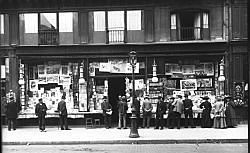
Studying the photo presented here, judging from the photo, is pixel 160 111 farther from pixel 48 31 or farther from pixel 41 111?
pixel 48 31

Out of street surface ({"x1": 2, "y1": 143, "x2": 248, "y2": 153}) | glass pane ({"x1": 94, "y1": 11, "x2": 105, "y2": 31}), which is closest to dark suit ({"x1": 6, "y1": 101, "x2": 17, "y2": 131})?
street surface ({"x1": 2, "y1": 143, "x2": 248, "y2": 153})

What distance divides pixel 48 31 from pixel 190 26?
24.3 feet

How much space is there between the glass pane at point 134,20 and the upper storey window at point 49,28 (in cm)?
278

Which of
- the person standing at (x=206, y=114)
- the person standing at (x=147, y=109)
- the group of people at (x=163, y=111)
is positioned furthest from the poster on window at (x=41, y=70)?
the person standing at (x=206, y=114)

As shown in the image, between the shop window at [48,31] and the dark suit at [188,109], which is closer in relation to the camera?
the dark suit at [188,109]

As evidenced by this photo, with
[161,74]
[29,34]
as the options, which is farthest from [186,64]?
[29,34]

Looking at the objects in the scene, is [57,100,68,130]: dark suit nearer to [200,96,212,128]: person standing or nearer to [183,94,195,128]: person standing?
[183,94,195,128]: person standing

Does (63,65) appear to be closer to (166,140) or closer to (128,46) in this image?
(128,46)

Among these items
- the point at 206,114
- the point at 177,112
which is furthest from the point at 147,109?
the point at 206,114

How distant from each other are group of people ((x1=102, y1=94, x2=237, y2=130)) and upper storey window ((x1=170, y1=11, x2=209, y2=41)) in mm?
3302

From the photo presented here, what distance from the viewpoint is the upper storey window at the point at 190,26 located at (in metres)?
21.9

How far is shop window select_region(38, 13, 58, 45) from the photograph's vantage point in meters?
21.9

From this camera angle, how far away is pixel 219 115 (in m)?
19.7

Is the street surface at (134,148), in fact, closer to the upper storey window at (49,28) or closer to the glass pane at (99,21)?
the upper storey window at (49,28)
